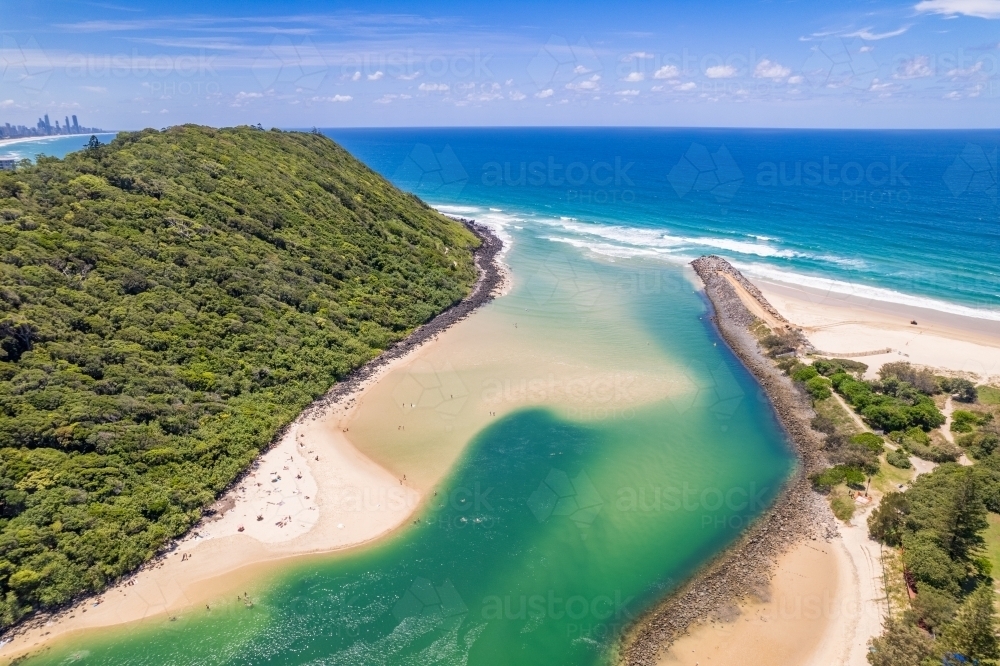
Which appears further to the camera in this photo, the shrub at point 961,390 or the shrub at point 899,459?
the shrub at point 961,390

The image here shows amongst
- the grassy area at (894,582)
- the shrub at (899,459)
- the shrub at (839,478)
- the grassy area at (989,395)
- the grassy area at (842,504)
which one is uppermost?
the grassy area at (989,395)

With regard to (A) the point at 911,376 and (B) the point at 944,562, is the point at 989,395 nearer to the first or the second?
(A) the point at 911,376

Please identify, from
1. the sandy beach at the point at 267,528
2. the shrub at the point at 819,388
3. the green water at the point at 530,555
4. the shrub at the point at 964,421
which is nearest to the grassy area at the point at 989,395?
the shrub at the point at 964,421

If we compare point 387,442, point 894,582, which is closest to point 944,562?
point 894,582

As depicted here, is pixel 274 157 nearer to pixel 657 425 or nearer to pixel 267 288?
pixel 267 288

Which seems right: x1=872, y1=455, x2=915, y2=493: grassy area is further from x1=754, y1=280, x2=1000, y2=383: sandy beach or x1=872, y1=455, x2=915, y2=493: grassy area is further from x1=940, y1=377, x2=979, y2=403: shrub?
x1=754, y1=280, x2=1000, y2=383: sandy beach

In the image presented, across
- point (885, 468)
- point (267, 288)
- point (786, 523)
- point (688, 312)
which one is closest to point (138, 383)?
point (267, 288)

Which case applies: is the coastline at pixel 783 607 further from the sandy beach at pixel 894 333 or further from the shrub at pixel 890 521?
the sandy beach at pixel 894 333
